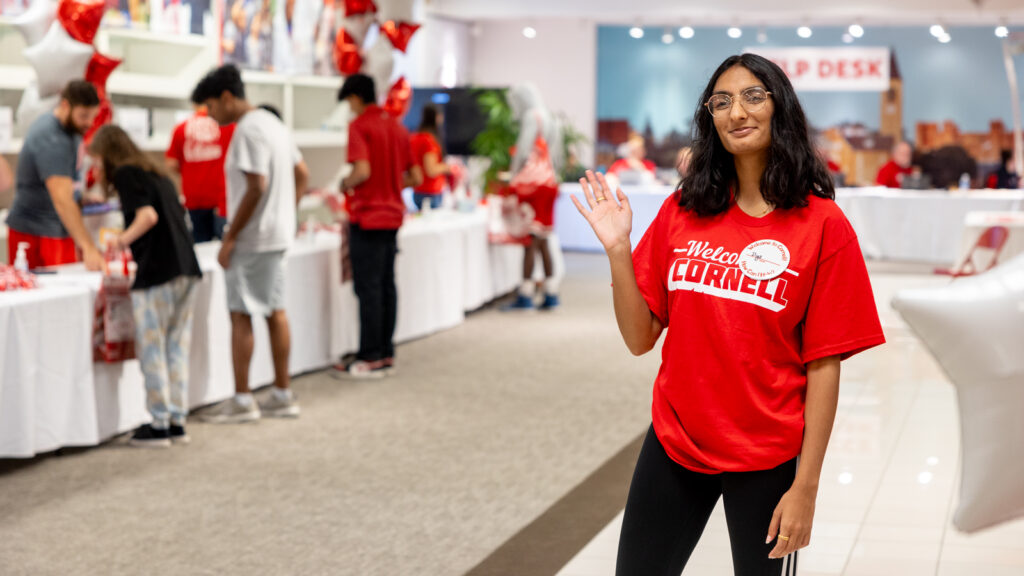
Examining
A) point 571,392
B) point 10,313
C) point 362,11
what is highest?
point 362,11

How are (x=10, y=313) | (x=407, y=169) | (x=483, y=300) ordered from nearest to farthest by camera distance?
(x=10, y=313)
(x=407, y=169)
(x=483, y=300)

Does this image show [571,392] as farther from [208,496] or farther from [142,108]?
[142,108]

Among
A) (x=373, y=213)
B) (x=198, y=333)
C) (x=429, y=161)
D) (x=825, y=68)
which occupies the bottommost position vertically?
(x=198, y=333)

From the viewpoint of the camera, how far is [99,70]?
5.66 metres

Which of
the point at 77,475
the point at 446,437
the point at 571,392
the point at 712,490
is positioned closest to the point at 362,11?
the point at 571,392

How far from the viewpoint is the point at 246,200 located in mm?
4863

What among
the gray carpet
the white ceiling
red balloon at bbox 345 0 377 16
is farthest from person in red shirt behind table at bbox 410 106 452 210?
the white ceiling

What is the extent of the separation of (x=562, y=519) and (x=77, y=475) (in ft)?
5.83

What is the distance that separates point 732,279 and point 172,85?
20.1 ft

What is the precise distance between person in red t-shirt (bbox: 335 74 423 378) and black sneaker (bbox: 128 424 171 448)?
159 cm

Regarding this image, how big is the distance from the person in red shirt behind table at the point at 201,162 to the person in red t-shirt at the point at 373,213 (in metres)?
0.86

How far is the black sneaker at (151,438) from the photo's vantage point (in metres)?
4.64

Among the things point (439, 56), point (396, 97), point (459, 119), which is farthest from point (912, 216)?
point (396, 97)

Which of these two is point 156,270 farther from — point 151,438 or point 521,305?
point 521,305
